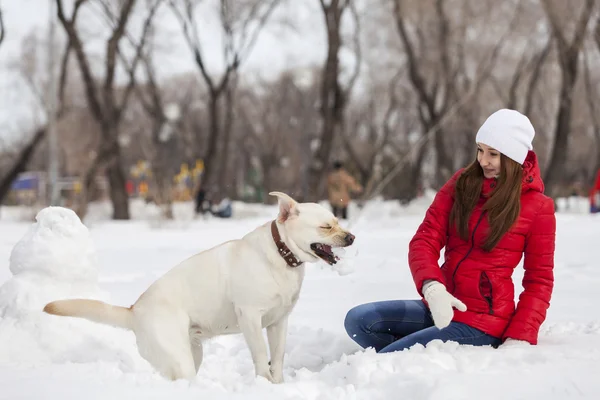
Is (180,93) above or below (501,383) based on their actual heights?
below

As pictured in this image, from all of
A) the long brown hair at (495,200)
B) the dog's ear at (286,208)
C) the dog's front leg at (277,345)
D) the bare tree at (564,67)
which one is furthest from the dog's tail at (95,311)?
the bare tree at (564,67)

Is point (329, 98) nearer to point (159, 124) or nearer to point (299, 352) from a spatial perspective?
point (159, 124)

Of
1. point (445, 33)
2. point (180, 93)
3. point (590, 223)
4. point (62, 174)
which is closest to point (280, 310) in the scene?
point (590, 223)

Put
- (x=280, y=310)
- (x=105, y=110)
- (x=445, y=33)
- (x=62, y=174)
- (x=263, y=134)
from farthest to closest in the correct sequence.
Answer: (x=263, y=134) < (x=62, y=174) < (x=445, y=33) < (x=105, y=110) < (x=280, y=310)

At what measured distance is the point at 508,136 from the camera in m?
3.51

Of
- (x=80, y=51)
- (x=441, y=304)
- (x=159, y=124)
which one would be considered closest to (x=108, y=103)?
(x=80, y=51)

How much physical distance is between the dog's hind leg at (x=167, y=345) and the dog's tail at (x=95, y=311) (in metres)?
0.11

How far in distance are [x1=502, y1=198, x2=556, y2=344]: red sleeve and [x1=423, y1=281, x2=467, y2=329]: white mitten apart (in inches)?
14.4

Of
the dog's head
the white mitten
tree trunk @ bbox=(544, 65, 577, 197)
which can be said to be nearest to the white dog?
the dog's head

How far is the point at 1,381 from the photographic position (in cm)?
321

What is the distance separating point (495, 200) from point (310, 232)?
977mm

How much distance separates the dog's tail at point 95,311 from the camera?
10.9 feet

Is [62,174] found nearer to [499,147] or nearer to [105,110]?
[105,110]

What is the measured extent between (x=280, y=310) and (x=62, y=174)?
43237mm
